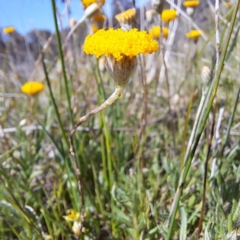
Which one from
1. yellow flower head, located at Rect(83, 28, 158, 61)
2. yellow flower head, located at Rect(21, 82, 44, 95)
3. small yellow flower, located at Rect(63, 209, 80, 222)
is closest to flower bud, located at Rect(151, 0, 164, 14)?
yellow flower head, located at Rect(83, 28, 158, 61)

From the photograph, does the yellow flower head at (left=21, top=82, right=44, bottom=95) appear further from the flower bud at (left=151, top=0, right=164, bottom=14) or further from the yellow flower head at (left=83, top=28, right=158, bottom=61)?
the yellow flower head at (left=83, top=28, right=158, bottom=61)

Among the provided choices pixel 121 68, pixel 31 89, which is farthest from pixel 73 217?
pixel 31 89

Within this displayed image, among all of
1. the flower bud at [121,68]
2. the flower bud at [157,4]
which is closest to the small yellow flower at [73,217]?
the flower bud at [121,68]

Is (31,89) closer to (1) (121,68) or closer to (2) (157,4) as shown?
(2) (157,4)

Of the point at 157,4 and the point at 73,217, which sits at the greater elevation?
the point at 157,4

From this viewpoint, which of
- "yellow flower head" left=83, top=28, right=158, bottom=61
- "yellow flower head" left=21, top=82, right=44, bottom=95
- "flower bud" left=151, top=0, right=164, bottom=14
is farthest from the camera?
"yellow flower head" left=21, top=82, right=44, bottom=95

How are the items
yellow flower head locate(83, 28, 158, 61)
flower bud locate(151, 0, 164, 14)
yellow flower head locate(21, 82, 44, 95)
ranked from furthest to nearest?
1. yellow flower head locate(21, 82, 44, 95)
2. flower bud locate(151, 0, 164, 14)
3. yellow flower head locate(83, 28, 158, 61)

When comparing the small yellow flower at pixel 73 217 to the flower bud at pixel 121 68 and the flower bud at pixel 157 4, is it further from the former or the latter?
the flower bud at pixel 157 4

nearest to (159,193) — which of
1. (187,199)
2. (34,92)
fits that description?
(187,199)
